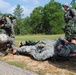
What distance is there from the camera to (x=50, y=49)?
870 cm

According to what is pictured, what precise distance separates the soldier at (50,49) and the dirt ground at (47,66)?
232 millimetres

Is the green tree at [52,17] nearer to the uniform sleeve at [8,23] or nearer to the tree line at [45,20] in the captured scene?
the tree line at [45,20]

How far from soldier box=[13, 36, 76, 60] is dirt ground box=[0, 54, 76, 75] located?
232 mm

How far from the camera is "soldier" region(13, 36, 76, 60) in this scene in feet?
26.1

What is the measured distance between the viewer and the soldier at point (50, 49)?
7.96 m

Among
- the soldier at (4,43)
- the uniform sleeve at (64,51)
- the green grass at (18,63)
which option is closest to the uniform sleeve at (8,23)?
the soldier at (4,43)

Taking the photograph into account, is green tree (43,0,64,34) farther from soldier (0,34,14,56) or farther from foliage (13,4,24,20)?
soldier (0,34,14,56)

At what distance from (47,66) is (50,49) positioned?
0.92 m

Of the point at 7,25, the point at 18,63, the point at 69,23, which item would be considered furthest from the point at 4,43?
the point at 69,23

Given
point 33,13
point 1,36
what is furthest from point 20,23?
point 1,36

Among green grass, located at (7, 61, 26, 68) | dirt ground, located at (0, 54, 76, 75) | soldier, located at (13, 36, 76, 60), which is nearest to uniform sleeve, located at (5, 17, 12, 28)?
soldier, located at (13, 36, 76, 60)

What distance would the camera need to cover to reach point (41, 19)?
322 ft

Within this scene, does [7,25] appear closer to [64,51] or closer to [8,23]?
[8,23]

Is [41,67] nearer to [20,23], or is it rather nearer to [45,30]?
[45,30]
